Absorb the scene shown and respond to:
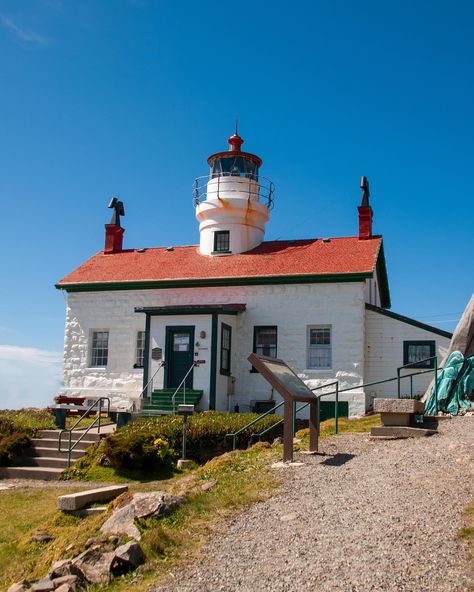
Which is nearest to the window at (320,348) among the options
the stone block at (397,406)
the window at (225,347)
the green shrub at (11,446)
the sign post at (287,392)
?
the window at (225,347)

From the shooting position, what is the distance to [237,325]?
23750 millimetres

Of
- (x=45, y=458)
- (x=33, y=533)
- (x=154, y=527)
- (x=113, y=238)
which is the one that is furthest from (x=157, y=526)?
(x=113, y=238)

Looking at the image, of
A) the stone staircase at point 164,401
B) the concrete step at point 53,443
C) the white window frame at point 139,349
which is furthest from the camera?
the white window frame at point 139,349

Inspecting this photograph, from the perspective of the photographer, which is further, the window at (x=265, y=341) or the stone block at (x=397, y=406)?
the window at (x=265, y=341)

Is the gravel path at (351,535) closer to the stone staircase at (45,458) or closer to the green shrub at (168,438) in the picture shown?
the green shrub at (168,438)

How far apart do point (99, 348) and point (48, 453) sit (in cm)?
839

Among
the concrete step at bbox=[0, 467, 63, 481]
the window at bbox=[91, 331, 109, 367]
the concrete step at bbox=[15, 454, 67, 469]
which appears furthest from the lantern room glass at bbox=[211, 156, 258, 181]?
the concrete step at bbox=[0, 467, 63, 481]

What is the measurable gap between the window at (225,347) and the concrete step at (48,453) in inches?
268

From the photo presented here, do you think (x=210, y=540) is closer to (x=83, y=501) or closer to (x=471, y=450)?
(x=83, y=501)

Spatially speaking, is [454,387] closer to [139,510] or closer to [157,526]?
[139,510]

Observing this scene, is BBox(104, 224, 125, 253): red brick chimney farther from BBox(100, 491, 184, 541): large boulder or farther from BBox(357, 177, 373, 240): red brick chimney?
BBox(100, 491, 184, 541): large boulder

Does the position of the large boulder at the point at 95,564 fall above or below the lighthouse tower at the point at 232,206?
below

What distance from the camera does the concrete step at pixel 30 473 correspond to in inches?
627

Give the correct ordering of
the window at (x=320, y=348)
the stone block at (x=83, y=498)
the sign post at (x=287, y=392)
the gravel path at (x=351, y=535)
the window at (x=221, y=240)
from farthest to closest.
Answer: the window at (x=221, y=240), the window at (x=320, y=348), the sign post at (x=287, y=392), the stone block at (x=83, y=498), the gravel path at (x=351, y=535)
